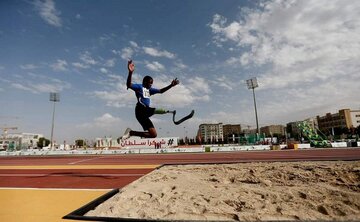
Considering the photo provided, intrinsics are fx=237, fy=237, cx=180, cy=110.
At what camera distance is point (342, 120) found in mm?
106625

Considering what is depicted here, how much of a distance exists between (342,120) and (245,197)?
125 meters

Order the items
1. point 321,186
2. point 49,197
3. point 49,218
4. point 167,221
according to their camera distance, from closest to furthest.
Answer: point 167,221
point 49,218
point 321,186
point 49,197

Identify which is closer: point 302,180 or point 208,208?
point 208,208

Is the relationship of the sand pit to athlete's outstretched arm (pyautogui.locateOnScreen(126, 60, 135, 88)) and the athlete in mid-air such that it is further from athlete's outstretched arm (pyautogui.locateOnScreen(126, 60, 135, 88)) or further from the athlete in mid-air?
athlete's outstretched arm (pyautogui.locateOnScreen(126, 60, 135, 88))

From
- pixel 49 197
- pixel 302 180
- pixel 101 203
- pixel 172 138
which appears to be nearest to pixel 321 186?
→ pixel 302 180

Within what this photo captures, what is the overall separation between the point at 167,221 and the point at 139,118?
345 centimetres

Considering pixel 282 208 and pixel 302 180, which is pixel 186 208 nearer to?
pixel 282 208

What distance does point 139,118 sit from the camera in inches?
250

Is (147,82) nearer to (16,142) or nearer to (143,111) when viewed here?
(143,111)

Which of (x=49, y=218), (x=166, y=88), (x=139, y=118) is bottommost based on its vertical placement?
(x=49, y=218)

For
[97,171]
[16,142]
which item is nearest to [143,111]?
[97,171]

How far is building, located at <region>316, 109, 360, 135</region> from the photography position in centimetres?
10461

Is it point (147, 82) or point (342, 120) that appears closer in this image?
point (147, 82)

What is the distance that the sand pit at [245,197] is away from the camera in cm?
359
